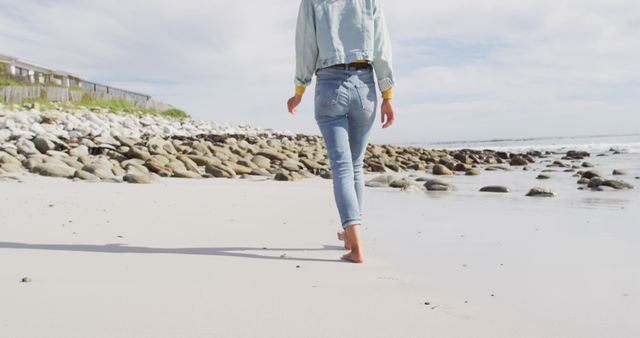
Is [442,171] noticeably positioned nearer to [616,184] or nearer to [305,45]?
[616,184]

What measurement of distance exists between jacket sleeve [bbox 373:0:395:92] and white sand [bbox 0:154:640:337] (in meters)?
0.93

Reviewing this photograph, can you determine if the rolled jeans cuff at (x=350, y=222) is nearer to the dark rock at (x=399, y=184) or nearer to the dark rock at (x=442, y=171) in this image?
the dark rock at (x=399, y=184)

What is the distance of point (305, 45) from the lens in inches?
116

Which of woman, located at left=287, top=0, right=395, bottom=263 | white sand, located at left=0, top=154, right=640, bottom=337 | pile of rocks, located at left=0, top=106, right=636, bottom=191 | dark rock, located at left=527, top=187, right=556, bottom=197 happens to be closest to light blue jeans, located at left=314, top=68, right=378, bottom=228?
woman, located at left=287, top=0, right=395, bottom=263

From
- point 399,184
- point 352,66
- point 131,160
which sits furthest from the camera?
point 131,160

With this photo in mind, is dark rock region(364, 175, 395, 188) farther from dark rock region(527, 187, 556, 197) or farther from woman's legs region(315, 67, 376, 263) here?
woman's legs region(315, 67, 376, 263)

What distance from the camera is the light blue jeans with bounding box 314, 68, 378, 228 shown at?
112 inches

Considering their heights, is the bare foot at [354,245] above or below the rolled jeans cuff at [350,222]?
below

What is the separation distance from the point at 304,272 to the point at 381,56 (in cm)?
126

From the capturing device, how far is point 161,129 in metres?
17.4

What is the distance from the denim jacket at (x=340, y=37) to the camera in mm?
2875

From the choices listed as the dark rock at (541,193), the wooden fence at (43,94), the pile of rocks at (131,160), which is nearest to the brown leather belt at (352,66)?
the dark rock at (541,193)

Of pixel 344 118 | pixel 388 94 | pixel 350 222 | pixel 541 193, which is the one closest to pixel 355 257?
pixel 350 222

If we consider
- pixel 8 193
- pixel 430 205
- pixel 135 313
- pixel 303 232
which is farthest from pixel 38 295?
pixel 430 205
